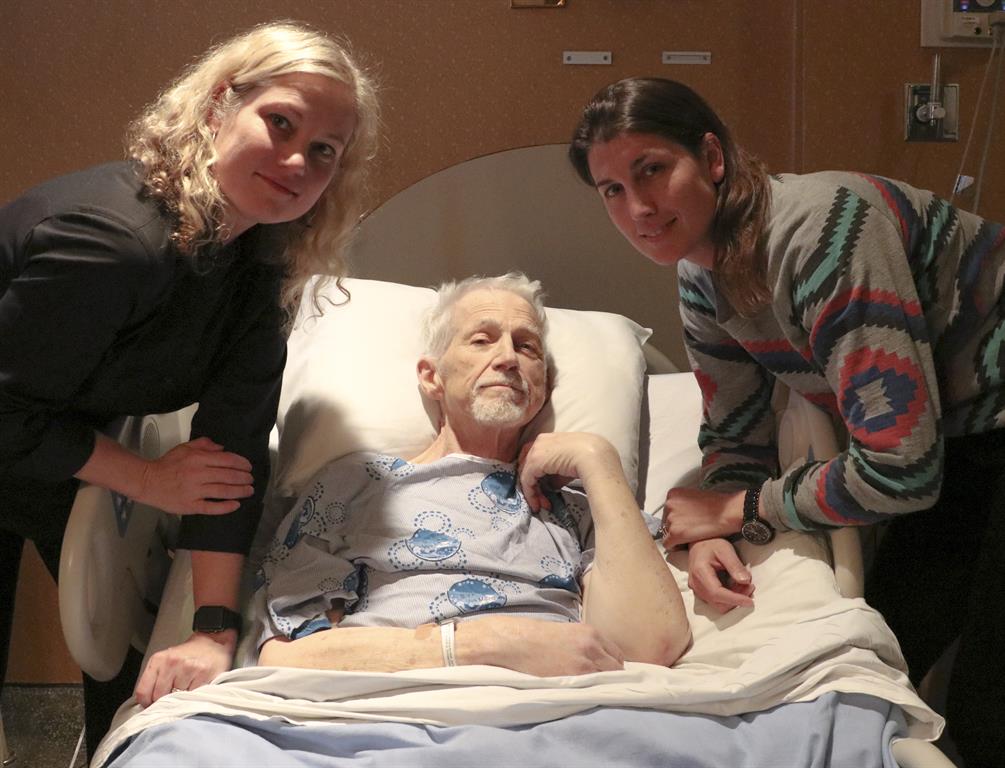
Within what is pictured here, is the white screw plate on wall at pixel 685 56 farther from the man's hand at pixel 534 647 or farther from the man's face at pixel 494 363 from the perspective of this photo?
the man's hand at pixel 534 647

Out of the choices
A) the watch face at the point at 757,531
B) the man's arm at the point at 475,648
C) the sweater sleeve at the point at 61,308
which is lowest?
the man's arm at the point at 475,648

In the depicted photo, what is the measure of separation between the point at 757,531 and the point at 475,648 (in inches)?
19.2

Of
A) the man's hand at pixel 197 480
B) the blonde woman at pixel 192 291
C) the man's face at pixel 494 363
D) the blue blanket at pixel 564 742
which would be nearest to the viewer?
the blue blanket at pixel 564 742

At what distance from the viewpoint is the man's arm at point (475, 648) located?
1.38 meters

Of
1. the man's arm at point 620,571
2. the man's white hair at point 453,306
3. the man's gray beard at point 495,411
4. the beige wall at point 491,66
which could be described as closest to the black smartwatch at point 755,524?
the man's arm at point 620,571

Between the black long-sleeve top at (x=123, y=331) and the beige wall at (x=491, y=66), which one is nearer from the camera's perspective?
the black long-sleeve top at (x=123, y=331)

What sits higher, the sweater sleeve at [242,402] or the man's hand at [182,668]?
the sweater sleeve at [242,402]

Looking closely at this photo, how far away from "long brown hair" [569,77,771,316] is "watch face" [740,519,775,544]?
0.33 m

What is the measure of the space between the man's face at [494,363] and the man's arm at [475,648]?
43 cm

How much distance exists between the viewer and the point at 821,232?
1.32 metres

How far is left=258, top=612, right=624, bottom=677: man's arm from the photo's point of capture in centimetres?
138

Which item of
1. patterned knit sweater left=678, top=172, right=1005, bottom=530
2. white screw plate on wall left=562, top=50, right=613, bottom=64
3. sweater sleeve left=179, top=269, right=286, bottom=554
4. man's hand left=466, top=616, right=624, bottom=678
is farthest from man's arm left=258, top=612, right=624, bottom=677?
white screw plate on wall left=562, top=50, right=613, bottom=64

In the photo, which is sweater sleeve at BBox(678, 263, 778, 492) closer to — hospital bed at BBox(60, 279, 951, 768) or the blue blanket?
hospital bed at BBox(60, 279, 951, 768)

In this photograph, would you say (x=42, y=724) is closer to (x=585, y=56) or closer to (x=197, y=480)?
(x=197, y=480)
